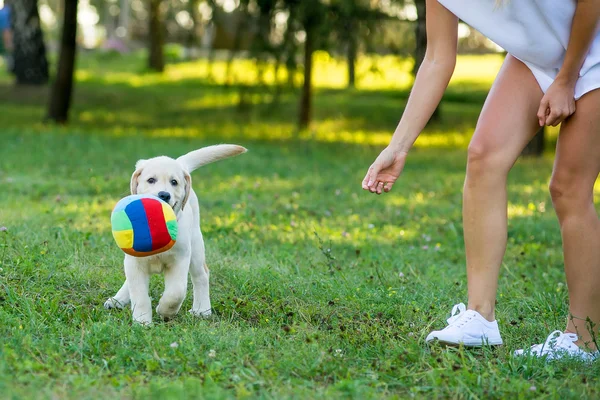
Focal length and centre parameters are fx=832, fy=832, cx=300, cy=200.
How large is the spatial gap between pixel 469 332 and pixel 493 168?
69 centimetres

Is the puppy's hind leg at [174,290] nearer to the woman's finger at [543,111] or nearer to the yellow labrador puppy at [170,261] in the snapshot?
the yellow labrador puppy at [170,261]

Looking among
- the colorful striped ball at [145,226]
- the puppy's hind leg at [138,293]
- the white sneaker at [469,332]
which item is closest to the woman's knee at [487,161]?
the white sneaker at [469,332]

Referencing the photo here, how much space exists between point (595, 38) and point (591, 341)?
127 cm

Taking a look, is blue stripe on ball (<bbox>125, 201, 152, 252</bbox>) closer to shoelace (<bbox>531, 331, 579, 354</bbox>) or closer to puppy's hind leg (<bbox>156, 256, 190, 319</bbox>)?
puppy's hind leg (<bbox>156, 256, 190, 319</bbox>)

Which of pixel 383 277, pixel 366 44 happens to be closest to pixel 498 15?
pixel 383 277

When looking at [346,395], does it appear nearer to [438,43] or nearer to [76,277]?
[438,43]

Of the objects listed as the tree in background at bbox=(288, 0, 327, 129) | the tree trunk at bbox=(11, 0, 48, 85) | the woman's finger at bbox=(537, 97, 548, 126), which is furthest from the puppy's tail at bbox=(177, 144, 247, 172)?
the tree trunk at bbox=(11, 0, 48, 85)

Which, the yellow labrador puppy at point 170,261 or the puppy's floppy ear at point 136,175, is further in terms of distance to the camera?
the puppy's floppy ear at point 136,175

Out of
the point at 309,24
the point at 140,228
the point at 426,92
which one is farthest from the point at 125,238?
the point at 309,24

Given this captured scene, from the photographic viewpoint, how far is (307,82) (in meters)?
15.7

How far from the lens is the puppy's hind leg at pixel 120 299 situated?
13.6 feet

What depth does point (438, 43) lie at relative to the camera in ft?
11.8

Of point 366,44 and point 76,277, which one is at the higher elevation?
point 366,44

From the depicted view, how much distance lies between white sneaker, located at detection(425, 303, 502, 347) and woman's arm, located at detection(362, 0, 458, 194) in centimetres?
63
